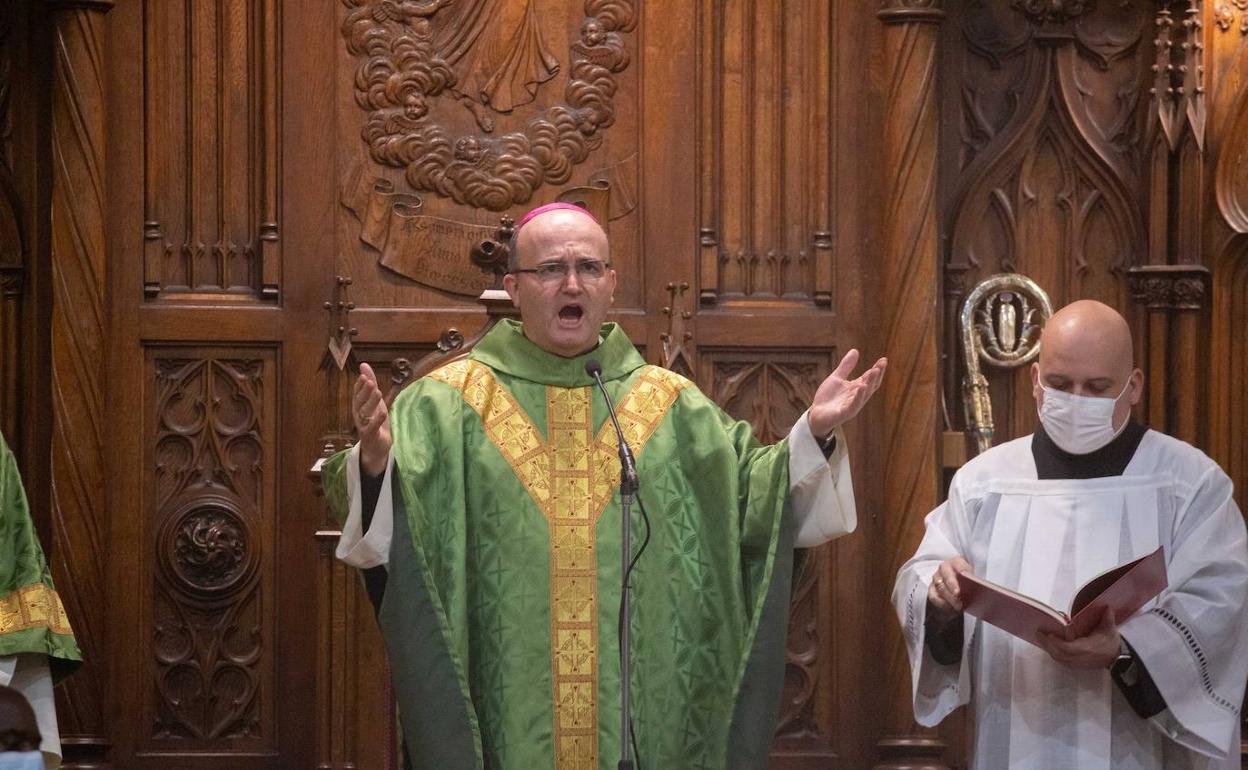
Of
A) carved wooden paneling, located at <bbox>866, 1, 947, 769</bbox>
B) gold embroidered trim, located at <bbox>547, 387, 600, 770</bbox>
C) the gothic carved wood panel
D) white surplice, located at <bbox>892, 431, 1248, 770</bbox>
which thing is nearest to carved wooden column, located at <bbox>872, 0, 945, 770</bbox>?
carved wooden paneling, located at <bbox>866, 1, 947, 769</bbox>

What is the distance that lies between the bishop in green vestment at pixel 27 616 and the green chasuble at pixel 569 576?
3.27 feet

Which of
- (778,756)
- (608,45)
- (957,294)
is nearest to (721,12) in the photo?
(608,45)

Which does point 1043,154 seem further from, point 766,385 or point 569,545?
point 569,545

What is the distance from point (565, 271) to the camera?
480cm

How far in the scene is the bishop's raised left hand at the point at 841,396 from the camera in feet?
14.5

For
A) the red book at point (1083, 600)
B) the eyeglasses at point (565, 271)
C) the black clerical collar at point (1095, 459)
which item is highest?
the eyeglasses at point (565, 271)

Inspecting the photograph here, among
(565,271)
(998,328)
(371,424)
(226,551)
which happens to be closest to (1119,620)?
(565,271)

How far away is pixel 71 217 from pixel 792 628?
9.21 feet

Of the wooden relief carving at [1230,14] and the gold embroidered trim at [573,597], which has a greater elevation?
the wooden relief carving at [1230,14]

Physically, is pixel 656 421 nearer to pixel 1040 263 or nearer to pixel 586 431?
pixel 586 431

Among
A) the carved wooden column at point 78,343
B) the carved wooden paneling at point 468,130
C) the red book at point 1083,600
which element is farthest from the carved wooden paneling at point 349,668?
the red book at point 1083,600

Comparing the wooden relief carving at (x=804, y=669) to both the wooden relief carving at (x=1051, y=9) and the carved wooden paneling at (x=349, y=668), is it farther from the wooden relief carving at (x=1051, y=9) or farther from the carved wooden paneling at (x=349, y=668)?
the wooden relief carving at (x=1051, y=9)

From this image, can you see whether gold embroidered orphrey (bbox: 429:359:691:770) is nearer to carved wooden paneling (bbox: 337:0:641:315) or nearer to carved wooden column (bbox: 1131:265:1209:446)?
carved wooden paneling (bbox: 337:0:641:315)

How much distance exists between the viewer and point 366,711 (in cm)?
609
